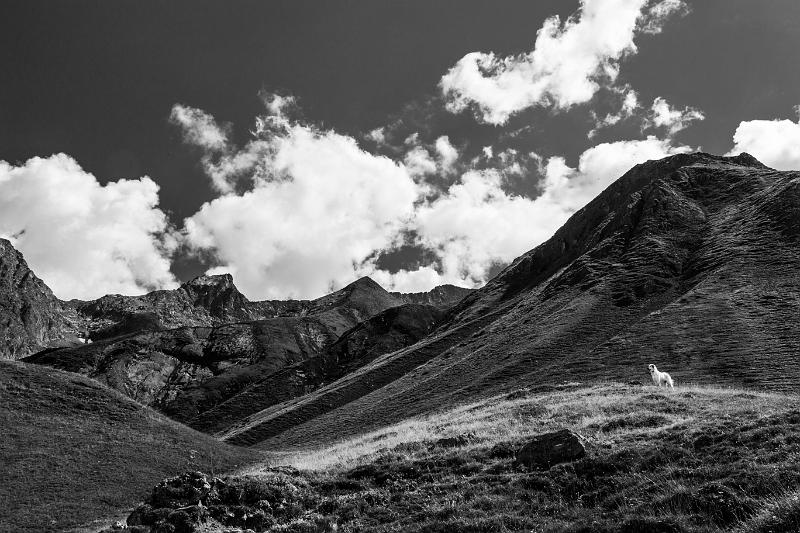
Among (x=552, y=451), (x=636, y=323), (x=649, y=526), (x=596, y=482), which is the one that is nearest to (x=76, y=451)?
(x=552, y=451)

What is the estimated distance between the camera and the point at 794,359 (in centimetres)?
5403

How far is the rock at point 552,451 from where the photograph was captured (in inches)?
786

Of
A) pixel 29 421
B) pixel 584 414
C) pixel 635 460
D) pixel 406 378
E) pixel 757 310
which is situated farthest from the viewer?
pixel 406 378

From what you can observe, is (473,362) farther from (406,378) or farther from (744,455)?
(744,455)

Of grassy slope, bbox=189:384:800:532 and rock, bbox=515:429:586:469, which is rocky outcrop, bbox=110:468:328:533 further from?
rock, bbox=515:429:586:469

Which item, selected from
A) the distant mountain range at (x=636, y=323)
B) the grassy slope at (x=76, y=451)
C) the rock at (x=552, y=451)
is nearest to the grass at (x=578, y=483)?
the rock at (x=552, y=451)

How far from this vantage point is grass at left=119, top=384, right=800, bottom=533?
1299cm

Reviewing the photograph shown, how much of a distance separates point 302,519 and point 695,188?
180 m

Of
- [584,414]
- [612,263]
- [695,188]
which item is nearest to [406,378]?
[612,263]

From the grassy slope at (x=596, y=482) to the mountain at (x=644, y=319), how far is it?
3361 centimetres

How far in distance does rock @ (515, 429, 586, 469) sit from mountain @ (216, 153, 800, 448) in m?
37.0

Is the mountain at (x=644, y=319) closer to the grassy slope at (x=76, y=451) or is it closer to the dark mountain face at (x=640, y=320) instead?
the dark mountain face at (x=640, y=320)

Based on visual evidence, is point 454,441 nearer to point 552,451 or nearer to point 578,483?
point 552,451

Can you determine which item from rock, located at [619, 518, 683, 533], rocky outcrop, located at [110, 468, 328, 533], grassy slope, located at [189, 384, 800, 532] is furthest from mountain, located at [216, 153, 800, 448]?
rocky outcrop, located at [110, 468, 328, 533]
